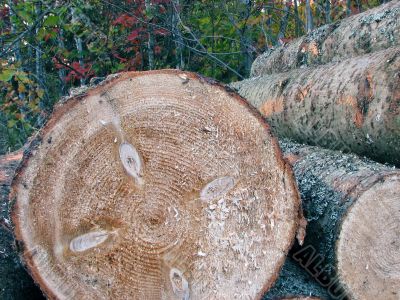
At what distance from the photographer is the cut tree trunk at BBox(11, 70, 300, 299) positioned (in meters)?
1.71

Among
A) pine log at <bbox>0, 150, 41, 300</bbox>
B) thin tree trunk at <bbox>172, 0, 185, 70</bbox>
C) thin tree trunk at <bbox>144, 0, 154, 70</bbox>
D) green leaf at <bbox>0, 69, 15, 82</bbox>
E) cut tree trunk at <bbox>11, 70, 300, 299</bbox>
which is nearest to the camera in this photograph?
cut tree trunk at <bbox>11, 70, 300, 299</bbox>

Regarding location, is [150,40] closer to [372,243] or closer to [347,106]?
[347,106]

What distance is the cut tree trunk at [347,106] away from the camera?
225 cm

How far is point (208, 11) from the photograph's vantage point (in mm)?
7445

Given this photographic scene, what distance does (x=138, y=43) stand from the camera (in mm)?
7004

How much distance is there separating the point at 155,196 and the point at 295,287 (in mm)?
640

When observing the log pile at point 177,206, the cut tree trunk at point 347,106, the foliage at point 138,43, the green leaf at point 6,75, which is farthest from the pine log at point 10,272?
the foliage at point 138,43

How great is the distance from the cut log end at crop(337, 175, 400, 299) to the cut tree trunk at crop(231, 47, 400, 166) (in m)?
0.39

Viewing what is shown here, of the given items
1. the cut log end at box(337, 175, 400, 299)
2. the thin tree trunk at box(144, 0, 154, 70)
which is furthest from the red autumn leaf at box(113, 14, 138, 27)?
the cut log end at box(337, 175, 400, 299)

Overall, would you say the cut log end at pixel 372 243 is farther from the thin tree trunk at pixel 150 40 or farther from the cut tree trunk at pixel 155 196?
the thin tree trunk at pixel 150 40

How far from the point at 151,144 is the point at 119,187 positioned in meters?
0.18

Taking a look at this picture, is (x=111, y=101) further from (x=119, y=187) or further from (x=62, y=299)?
(x=62, y=299)

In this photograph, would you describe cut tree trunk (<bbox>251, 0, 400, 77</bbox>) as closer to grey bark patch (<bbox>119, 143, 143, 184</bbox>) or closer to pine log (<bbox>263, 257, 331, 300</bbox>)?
pine log (<bbox>263, 257, 331, 300</bbox>)

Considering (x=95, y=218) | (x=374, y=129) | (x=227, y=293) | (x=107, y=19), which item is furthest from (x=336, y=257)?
(x=107, y=19)
